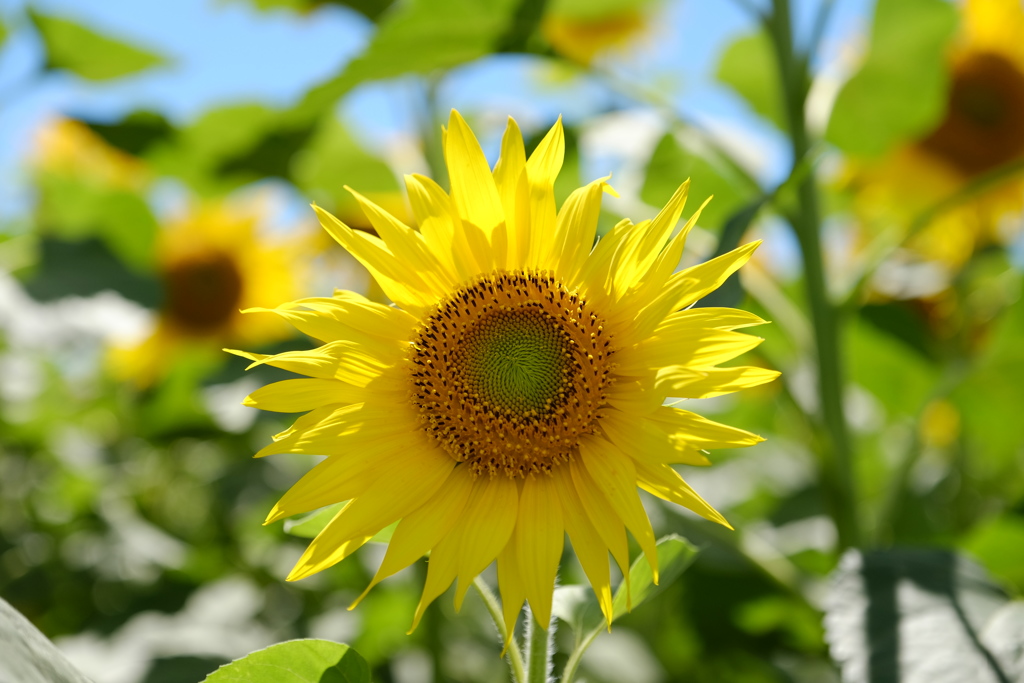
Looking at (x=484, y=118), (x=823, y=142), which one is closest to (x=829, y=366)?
(x=823, y=142)

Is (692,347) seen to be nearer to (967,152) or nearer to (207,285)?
(967,152)

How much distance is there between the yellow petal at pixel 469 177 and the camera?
2.65 feet

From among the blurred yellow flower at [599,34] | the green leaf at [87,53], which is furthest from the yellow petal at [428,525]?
the blurred yellow flower at [599,34]

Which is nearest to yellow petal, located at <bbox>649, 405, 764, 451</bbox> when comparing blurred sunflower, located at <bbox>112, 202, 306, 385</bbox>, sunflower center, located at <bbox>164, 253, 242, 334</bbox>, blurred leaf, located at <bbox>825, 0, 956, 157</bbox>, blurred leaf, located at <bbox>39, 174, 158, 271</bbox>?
blurred leaf, located at <bbox>825, 0, 956, 157</bbox>

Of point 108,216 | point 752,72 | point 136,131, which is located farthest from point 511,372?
point 108,216

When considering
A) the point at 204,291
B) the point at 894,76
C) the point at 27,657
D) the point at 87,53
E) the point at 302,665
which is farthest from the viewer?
the point at 204,291

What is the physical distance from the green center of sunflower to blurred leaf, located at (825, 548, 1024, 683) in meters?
0.41

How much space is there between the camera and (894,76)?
1395mm

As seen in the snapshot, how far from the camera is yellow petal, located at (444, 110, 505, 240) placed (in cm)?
81

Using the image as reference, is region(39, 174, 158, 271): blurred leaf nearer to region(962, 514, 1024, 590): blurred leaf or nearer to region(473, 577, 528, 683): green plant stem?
region(473, 577, 528, 683): green plant stem

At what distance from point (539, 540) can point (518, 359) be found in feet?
0.69

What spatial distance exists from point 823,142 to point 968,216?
114 cm

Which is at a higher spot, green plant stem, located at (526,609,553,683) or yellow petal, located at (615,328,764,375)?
yellow petal, located at (615,328,764,375)

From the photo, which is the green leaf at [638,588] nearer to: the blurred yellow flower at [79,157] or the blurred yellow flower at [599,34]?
the blurred yellow flower at [599,34]
